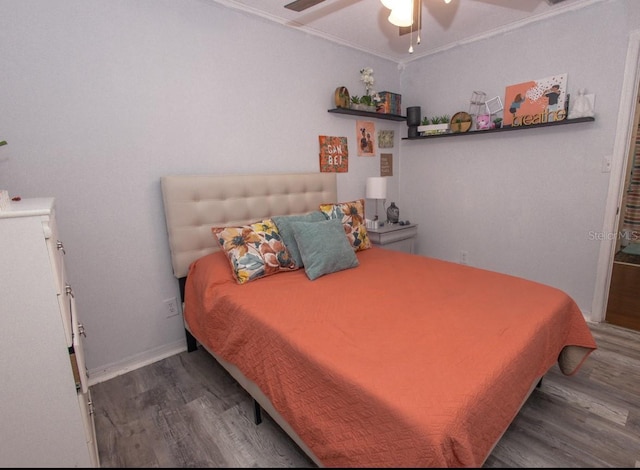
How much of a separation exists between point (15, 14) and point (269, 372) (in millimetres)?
2184

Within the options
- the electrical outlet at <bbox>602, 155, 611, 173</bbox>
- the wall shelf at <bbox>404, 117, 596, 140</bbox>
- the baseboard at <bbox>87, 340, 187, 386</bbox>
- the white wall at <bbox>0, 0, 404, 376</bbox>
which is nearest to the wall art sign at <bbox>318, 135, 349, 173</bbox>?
the white wall at <bbox>0, 0, 404, 376</bbox>

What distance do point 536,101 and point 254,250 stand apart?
2.59 metres

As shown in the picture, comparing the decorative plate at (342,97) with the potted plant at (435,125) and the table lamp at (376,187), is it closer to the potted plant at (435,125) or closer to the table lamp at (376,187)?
the table lamp at (376,187)

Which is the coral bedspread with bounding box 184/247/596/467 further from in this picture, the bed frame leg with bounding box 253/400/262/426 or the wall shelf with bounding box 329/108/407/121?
the wall shelf with bounding box 329/108/407/121

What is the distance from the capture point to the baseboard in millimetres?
2115

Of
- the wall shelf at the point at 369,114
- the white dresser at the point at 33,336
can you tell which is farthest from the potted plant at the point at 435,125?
the white dresser at the point at 33,336

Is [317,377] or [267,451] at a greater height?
[267,451]

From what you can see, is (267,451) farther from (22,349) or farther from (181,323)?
(181,323)

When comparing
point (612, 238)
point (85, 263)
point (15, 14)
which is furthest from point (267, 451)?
point (612, 238)

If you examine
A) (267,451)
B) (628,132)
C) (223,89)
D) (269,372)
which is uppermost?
(223,89)

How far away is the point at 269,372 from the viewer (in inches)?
58.0

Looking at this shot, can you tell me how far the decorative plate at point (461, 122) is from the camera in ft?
10.4

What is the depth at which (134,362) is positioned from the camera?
2264 mm

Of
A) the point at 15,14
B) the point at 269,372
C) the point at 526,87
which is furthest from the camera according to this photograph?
the point at 526,87
